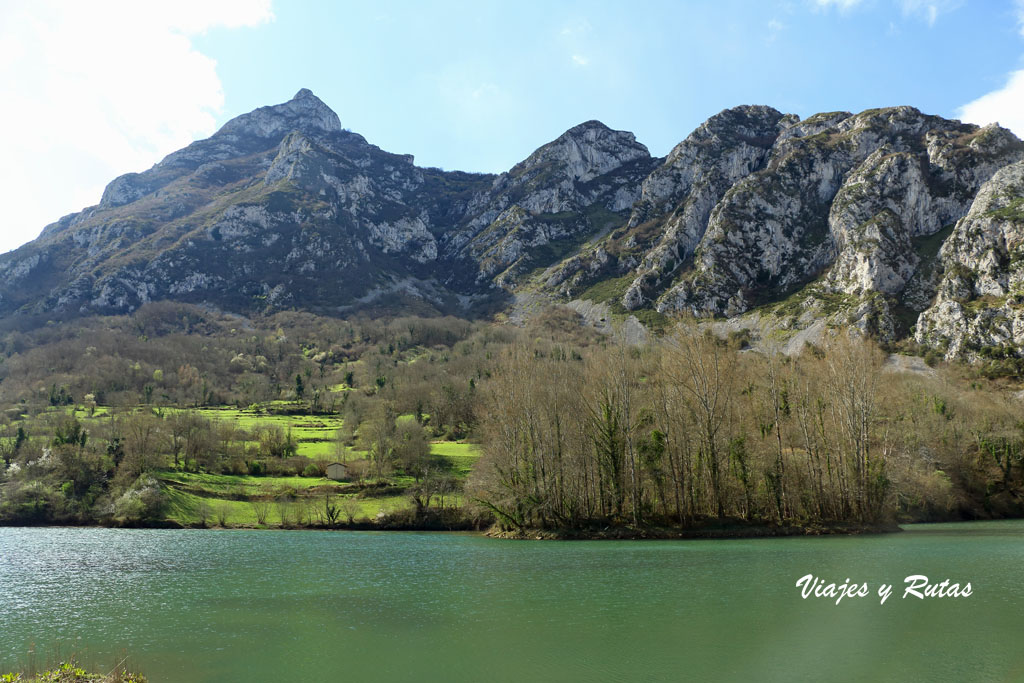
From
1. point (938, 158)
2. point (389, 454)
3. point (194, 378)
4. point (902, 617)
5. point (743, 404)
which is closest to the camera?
point (902, 617)

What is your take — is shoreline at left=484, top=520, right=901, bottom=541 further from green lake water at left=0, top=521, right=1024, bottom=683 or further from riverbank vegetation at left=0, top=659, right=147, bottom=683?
Result: riverbank vegetation at left=0, top=659, right=147, bottom=683

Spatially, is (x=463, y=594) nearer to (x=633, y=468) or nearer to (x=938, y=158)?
(x=633, y=468)

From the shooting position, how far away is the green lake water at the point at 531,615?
1748 centimetres

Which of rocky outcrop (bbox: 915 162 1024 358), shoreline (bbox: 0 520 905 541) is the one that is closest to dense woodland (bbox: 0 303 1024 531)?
shoreline (bbox: 0 520 905 541)

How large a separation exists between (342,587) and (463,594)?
292 inches

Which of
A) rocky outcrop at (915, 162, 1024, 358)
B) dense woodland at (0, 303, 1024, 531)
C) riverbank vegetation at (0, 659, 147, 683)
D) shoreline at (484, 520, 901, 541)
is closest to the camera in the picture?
riverbank vegetation at (0, 659, 147, 683)

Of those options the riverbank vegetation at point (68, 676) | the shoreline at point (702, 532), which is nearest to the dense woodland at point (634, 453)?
the shoreline at point (702, 532)

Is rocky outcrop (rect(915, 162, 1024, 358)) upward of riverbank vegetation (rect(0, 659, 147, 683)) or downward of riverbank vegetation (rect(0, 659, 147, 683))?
upward

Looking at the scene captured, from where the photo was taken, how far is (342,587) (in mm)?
30812

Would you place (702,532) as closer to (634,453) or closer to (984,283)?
(634,453)

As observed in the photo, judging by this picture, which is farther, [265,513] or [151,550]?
[265,513]

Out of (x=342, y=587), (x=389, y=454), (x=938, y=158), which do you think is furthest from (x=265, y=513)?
(x=938, y=158)

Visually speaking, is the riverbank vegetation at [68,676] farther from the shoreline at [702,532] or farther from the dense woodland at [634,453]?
the dense woodland at [634,453]

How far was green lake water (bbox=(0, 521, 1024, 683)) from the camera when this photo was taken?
688 inches
